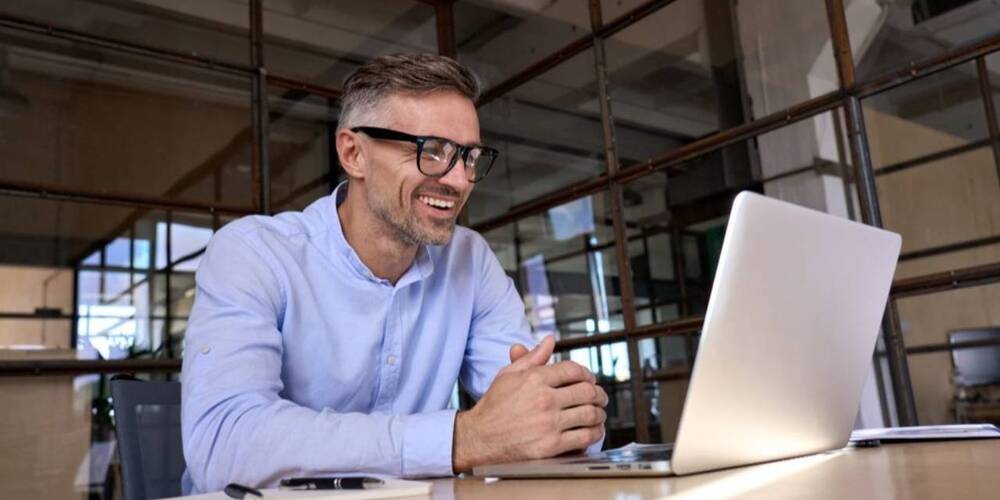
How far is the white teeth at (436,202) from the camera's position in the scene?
49.7 inches

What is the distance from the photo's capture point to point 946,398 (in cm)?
195

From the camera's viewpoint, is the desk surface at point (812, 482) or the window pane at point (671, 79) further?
the window pane at point (671, 79)

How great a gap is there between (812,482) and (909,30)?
5.89ft

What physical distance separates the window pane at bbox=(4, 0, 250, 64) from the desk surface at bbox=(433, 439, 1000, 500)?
95.1 inches

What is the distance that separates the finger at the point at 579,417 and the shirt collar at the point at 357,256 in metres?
0.48

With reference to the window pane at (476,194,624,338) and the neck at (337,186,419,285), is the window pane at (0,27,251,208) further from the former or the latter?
the neck at (337,186,419,285)

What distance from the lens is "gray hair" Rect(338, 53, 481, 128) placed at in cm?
124

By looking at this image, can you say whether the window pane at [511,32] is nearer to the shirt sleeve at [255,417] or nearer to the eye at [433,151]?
the eye at [433,151]

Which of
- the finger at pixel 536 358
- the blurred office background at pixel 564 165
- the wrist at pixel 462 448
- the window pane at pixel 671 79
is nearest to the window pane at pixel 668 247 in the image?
the blurred office background at pixel 564 165

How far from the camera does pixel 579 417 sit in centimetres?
84

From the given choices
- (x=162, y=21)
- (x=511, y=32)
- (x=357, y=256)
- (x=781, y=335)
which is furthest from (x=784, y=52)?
(x=162, y=21)

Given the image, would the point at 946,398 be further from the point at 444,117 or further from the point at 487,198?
the point at 487,198

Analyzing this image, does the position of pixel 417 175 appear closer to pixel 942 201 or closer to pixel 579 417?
pixel 579 417

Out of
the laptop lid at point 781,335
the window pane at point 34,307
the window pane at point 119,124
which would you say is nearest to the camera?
the laptop lid at point 781,335
